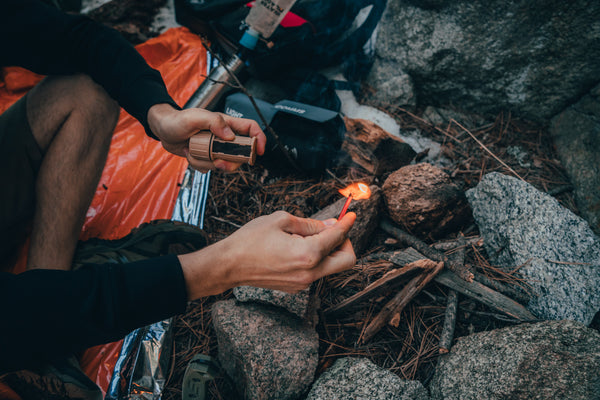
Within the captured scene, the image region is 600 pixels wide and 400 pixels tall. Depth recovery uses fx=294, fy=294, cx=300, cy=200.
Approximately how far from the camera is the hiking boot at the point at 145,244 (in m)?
2.05

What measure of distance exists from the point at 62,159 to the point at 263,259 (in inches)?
66.0

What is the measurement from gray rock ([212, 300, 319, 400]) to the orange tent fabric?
4.17ft

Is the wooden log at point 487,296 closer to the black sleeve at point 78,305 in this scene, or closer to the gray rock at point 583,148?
the gray rock at point 583,148

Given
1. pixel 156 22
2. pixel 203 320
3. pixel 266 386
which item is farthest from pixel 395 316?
pixel 156 22

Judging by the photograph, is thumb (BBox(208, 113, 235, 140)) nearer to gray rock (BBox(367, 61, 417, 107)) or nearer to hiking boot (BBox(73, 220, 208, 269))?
hiking boot (BBox(73, 220, 208, 269))

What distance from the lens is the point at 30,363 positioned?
110 cm

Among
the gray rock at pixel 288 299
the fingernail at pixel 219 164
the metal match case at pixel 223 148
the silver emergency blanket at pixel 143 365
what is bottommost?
the silver emergency blanket at pixel 143 365

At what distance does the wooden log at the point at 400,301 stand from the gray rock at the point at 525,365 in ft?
1.19

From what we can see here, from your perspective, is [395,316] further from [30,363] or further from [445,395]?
[30,363]

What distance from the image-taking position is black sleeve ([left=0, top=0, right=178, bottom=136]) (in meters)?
1.77

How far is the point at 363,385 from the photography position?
1562 millimetres

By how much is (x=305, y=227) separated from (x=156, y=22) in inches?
161

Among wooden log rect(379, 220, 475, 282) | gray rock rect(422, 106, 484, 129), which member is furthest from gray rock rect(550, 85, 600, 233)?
wooden log rect(379, 220, 475, 282)

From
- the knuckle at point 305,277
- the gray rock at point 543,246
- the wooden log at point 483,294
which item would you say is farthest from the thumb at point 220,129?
the gray rock at point 543,246
